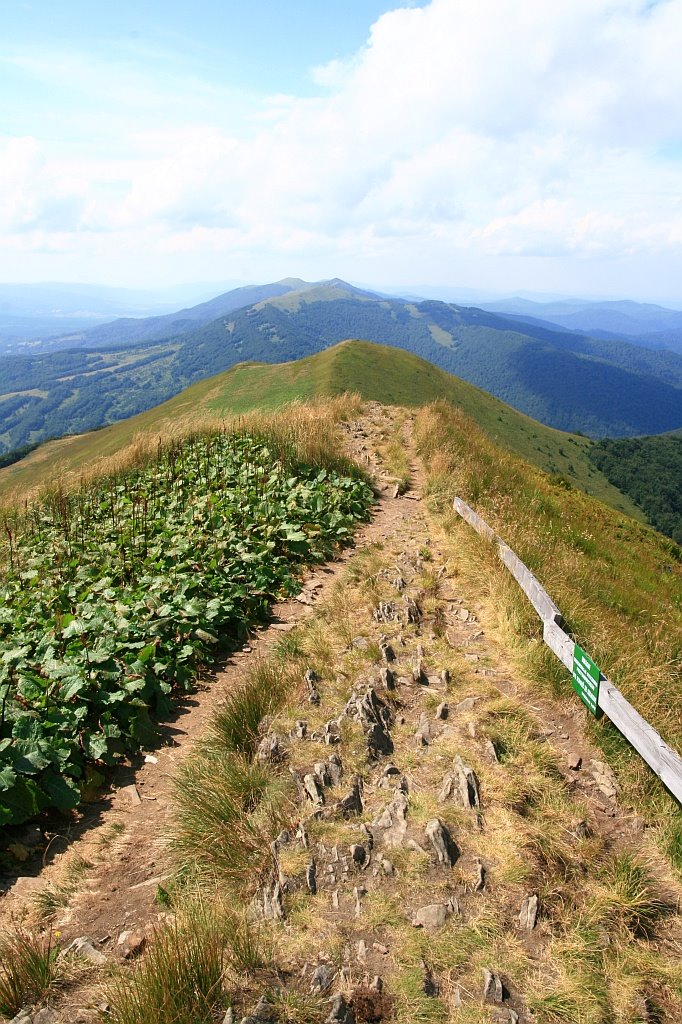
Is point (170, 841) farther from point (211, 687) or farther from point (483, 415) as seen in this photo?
point (483, 415)

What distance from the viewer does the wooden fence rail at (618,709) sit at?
4.37 m

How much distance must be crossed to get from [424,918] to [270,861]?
1.12 meters

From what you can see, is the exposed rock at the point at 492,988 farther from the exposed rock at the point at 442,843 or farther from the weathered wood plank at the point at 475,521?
the weathered wood plank at the point at 475,521

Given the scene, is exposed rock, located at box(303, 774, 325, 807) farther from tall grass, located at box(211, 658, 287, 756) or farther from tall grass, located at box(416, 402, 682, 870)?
tall grass, located at box(416, 402, 682, 870)

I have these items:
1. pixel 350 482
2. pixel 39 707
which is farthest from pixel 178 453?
pixel 39 707

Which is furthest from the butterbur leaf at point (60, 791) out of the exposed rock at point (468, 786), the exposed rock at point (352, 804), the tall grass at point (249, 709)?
the exposed rock at point (468, 786)

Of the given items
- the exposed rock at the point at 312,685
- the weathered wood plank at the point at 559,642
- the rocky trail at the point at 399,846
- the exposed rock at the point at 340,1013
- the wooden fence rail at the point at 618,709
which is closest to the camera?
the exposed rock at the point at 340,1013

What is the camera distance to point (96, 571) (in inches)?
343

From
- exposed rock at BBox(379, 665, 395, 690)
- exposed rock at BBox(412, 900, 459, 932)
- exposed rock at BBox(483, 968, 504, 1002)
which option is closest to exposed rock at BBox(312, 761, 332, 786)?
exposed rock at BBox(412, 900, 459, 932)

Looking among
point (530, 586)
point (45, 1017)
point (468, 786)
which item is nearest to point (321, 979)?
point (45, 1017)

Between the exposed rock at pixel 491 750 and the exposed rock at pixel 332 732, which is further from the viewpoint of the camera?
the exposed rock at pixel 332 732

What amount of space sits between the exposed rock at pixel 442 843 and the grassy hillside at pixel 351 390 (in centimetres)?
4459

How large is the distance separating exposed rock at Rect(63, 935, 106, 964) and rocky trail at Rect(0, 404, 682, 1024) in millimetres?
22

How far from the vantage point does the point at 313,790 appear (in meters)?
4.68
